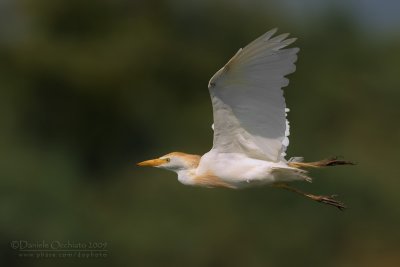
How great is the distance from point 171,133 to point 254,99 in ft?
73.5

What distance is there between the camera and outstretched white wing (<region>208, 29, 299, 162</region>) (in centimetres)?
973

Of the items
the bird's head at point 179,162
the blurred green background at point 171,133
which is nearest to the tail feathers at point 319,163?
the bird's head at point 179,162

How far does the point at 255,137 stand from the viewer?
1041 cm

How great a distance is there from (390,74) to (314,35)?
6.14 meters

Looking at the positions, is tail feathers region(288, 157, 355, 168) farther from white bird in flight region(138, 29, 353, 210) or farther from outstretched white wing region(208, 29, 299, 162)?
outstretched white wing region(208, 29, 299, 162)

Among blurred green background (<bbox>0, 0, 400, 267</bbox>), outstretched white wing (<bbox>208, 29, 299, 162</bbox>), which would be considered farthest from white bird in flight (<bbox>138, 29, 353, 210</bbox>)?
blurred green background (<bbox>0, 0, 400, 267</bbox>)

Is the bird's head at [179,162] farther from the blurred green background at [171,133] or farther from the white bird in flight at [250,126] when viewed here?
the blurred green background at [171,133]

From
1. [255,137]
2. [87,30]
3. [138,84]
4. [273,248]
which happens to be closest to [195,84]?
[138,84]

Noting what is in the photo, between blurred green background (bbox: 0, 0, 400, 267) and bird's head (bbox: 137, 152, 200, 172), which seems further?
blurred green background (bbox: 0, 0, 400, 267)

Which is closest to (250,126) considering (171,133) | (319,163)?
(319,163)

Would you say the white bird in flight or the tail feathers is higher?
the white bird in flight

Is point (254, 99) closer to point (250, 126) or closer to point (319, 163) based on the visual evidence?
A: point (250, 126)

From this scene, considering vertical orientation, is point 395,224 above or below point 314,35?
below

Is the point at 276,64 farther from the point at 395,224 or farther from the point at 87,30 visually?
the point at 87,30
